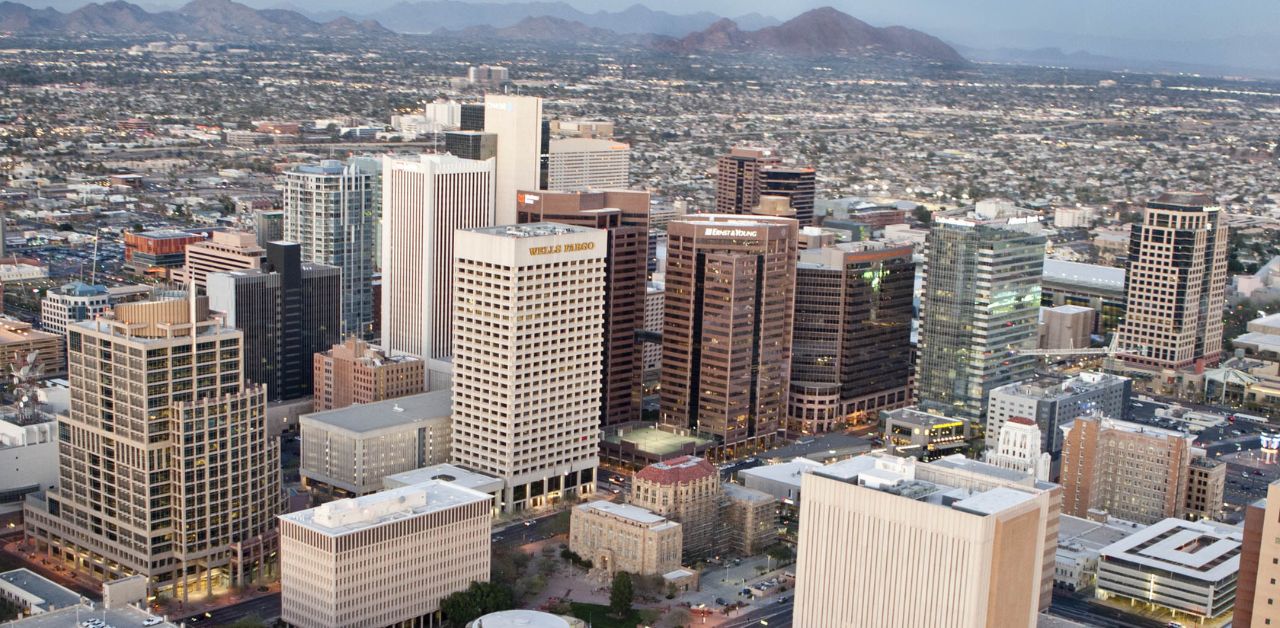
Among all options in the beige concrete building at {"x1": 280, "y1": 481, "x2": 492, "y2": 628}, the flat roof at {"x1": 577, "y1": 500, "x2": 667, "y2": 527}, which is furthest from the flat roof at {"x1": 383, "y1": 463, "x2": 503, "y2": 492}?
the beige concrete building at {"x1": 280, "y1": 481, "x2": 492, "y2": 628}

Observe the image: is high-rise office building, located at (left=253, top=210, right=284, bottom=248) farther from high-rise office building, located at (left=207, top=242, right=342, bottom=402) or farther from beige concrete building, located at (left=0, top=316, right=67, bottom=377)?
high-rise office building, located at (left=207, top=242, right=342, bottom=402)

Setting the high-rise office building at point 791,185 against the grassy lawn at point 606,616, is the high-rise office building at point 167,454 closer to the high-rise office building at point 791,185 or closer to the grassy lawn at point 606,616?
the grassy lawn at point 606,616

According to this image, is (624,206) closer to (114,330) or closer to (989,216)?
(989,216)

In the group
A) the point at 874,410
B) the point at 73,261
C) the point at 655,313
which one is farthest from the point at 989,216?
the point at 73,261

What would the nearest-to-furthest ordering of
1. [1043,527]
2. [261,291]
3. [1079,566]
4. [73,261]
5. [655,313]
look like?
[1043,527], [1079,566], [261,291], [655,313], [73,261]

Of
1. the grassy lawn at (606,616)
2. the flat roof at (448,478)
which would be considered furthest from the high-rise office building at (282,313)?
the grassy lawn at (606,616)

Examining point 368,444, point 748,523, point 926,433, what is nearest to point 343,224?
point 368,444

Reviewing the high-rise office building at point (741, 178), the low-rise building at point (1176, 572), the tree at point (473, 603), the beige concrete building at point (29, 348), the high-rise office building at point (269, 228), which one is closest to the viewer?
the tree at point (473, 603)
